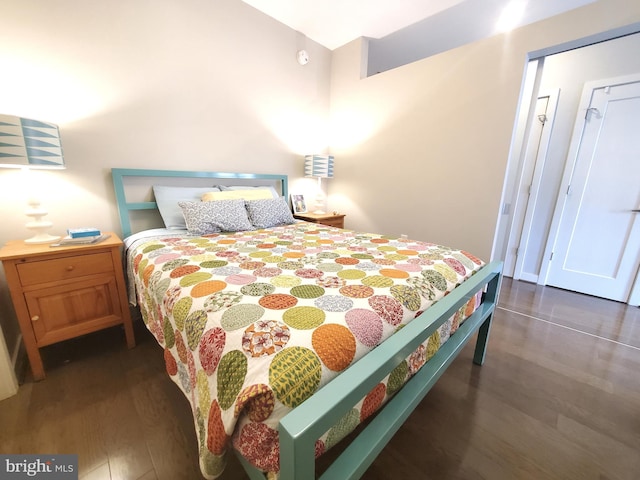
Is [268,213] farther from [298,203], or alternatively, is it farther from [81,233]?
[81,233]

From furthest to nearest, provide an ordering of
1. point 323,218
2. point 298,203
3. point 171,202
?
point 298,203 → point 323,218 → point 171,202

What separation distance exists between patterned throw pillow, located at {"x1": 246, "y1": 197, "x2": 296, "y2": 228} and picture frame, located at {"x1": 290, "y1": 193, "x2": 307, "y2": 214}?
2.22 feet

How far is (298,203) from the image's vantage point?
3.17 meters

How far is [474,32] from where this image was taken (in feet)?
8.65

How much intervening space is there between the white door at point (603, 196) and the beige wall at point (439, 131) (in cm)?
97

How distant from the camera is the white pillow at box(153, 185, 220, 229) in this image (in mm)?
2037

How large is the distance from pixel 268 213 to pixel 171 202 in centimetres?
77

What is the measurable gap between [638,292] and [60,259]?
4.49 m

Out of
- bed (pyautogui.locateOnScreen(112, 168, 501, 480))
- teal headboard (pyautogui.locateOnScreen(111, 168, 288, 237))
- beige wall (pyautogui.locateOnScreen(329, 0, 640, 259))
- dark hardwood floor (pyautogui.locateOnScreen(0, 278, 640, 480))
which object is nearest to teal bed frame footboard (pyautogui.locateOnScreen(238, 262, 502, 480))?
bed (pyautogui.locateOnScreen(112, 168, 501, 480))

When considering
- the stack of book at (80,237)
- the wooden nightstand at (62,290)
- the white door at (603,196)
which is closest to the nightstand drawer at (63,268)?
the wooden nightstand at (62,290)

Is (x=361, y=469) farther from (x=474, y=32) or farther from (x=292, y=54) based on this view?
(x=474, y=32)

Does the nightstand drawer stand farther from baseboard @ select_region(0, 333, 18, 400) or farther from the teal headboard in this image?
the teal headboard

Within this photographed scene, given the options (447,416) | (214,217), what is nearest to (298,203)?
(214,217)

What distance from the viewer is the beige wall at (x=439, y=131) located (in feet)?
6.74
